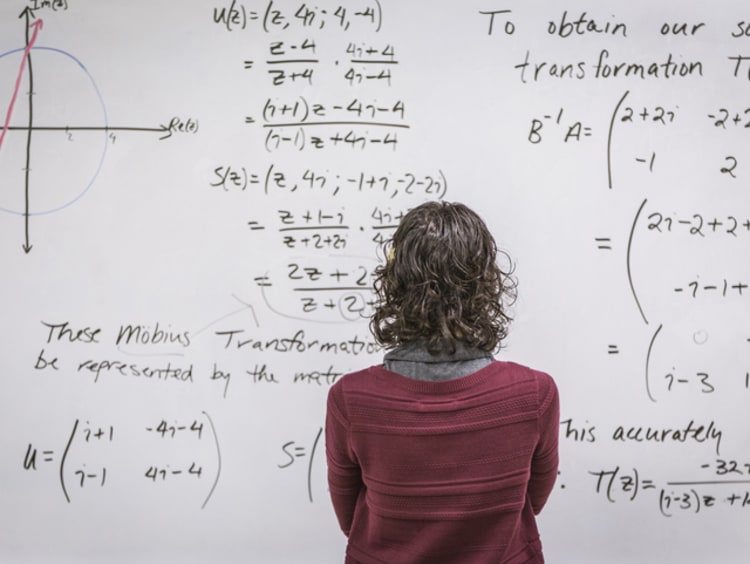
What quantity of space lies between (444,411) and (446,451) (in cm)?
6

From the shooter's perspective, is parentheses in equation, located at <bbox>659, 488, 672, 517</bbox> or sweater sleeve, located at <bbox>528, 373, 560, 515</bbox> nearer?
sweater sleeve, located at <bbox>528, 373, 560, 515</bbox>

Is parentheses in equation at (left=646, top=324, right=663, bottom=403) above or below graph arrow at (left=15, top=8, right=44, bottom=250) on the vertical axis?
below

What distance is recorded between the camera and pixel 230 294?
4.94ft

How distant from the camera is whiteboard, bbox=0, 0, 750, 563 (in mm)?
1496

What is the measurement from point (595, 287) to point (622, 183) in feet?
0.82

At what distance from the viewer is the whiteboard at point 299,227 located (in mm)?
1496

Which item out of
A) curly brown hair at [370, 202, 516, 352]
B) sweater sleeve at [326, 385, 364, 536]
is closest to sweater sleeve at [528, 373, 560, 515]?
curly brown hair at [370, 202, 516, 352]

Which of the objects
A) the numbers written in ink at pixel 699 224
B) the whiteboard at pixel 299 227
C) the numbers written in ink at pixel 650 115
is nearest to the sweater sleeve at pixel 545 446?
the whiteboard at pixel 299 227

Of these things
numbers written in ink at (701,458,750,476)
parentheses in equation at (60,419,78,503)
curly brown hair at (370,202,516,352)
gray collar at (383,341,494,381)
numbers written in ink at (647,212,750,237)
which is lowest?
parentheses in equation at (60,419,78,503)

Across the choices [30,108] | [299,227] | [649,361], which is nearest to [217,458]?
[299,227]

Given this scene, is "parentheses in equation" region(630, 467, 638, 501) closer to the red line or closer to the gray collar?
the gray collar

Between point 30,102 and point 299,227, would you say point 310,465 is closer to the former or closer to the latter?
point 299,227

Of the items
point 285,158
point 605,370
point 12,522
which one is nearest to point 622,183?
point 605,370

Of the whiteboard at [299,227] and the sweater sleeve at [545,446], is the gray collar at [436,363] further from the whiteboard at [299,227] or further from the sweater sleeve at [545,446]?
the whiteboard at [299,227]
